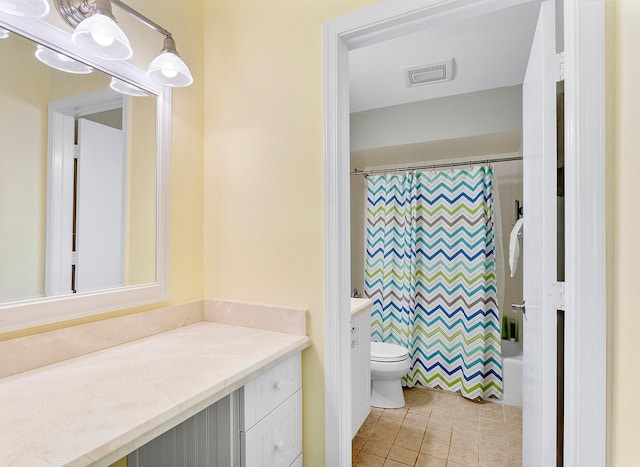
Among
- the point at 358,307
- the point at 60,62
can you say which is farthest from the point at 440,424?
the point at 60,62

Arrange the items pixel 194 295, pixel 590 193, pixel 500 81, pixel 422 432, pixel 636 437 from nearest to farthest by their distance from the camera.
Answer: pixel 636 437
pixel 590 193
pixel 194 295
pixel 422 432
pixel 500 81

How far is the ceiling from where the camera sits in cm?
193

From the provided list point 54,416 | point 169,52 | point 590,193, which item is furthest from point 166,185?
point 590,193

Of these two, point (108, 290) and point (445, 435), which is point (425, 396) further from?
point (108, 290)

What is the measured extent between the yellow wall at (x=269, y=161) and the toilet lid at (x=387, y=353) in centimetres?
113

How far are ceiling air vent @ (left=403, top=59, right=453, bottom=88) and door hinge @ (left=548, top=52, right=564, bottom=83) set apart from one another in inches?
53.9

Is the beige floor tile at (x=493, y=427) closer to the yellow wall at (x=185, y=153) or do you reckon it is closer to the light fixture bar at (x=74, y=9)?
the yellow wall at (x=185, y=153)

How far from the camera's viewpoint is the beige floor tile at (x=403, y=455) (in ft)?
6.13

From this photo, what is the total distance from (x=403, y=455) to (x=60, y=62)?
7.91 feet

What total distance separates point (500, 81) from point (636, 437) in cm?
254

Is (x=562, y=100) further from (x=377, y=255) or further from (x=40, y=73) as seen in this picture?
(x=377, y=255)

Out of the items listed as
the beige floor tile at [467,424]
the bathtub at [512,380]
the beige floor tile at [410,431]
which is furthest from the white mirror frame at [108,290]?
the bathtub at [512,380]

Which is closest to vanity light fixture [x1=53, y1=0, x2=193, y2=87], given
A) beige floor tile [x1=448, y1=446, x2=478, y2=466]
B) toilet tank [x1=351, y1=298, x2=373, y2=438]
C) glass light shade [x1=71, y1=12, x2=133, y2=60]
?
glass light shade [x1=71, y1=12, x2=133, y2=60]

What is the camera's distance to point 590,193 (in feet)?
3.02
